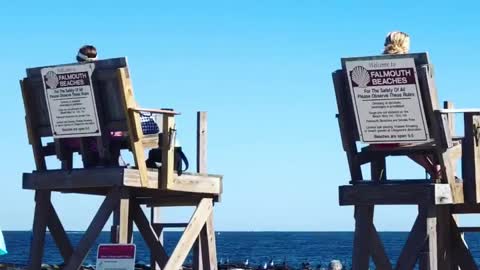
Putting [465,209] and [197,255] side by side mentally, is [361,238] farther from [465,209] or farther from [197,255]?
[197,255]

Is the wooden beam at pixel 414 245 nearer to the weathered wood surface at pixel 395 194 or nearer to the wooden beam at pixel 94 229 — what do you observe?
the weathered wood surface at pixel 395 194

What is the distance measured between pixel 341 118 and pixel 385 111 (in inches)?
22.1

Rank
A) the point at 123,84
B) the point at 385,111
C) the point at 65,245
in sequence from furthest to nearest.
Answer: the point at 65,245 → the point at 123,84 → the point at 385,111

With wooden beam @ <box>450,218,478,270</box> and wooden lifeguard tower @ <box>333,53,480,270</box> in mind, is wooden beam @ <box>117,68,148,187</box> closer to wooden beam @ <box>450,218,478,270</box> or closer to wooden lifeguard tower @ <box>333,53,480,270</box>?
wooden lifeguard tower @ <box>333,53,480,270</box>

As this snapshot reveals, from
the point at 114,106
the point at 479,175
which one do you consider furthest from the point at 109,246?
the point at 479,175

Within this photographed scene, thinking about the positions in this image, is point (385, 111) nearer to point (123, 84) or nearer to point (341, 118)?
point (341, 118)

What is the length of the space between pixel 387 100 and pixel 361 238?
1645 mm

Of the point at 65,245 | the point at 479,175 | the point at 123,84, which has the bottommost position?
the point at 65,245

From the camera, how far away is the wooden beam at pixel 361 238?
517 inches

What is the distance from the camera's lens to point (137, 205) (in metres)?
16.6

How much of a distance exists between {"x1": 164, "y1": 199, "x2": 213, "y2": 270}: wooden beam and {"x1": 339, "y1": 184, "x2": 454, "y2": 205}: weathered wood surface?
279 centimetres

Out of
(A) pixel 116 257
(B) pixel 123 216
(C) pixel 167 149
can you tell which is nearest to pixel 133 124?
(C) pixel 167 149

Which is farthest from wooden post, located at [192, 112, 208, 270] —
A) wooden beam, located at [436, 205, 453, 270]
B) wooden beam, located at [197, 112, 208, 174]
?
wooden beam, located at [436, 205, 453, 270]

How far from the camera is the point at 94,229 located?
1437cm
